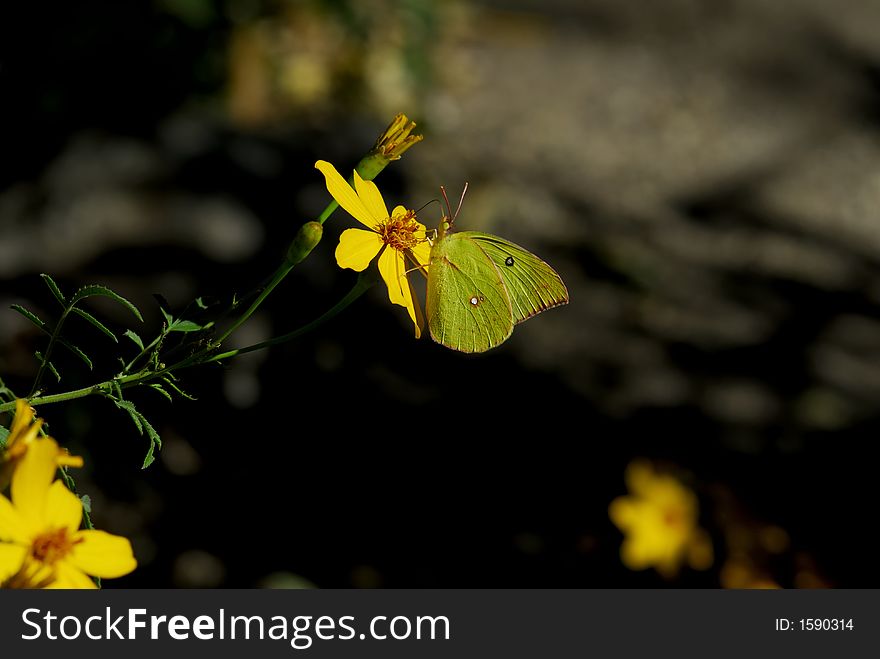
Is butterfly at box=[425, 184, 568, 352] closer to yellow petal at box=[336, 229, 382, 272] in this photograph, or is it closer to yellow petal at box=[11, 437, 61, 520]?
yellow petal at box=[336, 229, 382, 272]

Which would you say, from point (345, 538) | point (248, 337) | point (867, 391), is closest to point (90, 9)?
point (248, 337)

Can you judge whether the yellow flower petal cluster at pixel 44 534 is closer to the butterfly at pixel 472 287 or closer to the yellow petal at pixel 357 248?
the yellow petal at pixel 357 248

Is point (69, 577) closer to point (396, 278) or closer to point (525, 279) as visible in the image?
point (396, 278)

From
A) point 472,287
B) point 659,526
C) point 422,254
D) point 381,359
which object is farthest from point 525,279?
point 381,359

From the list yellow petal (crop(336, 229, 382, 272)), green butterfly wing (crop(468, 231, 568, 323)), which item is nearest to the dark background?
green butterfly wing (crop(468, 231, 568, 323))

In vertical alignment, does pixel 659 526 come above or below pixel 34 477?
above

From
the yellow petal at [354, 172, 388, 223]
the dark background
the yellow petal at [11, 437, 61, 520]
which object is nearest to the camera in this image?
the yellow petal at [11, 437, 61, 520]
